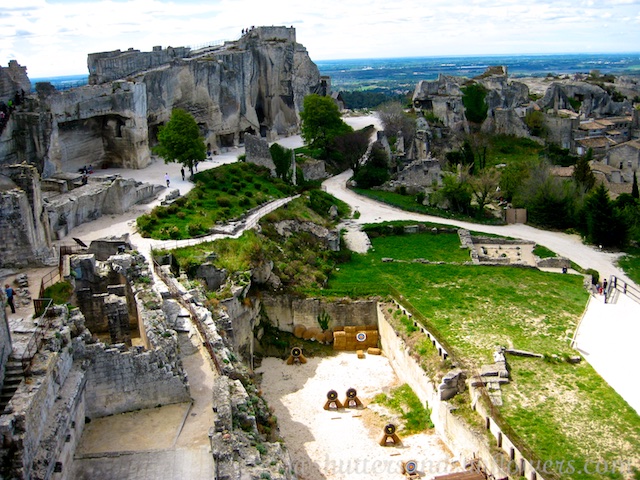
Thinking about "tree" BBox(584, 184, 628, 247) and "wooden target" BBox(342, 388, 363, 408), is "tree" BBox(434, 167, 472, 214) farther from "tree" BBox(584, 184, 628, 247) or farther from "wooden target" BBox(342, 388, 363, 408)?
"wooden target" BBox(342, 388, 363, 408)

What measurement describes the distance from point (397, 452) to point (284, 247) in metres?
13.5

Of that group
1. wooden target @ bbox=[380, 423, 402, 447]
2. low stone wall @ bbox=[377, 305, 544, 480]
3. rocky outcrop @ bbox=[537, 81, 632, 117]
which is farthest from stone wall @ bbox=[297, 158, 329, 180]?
rocky outcrop @ bbox=[537, 81, 632, 117]

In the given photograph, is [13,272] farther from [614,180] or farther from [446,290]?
[614,180]

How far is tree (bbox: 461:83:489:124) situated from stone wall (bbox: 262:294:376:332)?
3896 cm

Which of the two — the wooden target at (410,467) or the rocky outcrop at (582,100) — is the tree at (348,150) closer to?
the rocky outcrop at (582,100)

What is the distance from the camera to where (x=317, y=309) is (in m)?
28.7

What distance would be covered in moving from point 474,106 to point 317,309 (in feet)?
133

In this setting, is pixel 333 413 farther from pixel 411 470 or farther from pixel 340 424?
pixel 411 470

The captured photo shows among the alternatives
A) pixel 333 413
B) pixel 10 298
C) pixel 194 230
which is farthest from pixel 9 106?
pixel 333 413

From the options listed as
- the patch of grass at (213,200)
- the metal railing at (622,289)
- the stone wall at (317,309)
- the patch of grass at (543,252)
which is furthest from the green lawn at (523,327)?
the patch of grass at (213,200)

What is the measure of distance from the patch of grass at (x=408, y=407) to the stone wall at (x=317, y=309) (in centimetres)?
450

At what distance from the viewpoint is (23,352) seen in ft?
51.5

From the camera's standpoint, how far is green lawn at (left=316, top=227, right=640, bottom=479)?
19.0m

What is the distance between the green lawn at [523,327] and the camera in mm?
19000
